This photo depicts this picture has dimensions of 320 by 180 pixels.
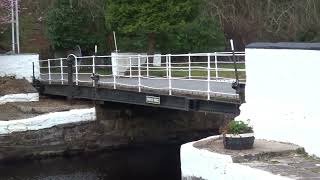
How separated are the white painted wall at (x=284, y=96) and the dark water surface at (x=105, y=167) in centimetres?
674

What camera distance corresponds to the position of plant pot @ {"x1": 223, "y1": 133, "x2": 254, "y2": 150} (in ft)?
37.1

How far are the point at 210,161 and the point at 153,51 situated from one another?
777 inches

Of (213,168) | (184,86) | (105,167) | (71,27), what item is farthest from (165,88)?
(71,27)

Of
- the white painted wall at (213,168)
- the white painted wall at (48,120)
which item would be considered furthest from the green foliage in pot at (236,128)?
the white painted wall at (48,120)

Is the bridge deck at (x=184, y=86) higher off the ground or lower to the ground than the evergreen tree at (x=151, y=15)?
lower

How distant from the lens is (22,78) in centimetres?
2731

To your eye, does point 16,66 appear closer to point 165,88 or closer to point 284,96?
point 165,88

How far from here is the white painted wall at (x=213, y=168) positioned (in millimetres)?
9959

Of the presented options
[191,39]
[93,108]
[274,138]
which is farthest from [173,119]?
[274,138]

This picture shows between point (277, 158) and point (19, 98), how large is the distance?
15.7 meters

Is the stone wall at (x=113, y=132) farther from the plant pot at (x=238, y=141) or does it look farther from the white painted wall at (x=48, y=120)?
the plant pot at (x=238, y=141)

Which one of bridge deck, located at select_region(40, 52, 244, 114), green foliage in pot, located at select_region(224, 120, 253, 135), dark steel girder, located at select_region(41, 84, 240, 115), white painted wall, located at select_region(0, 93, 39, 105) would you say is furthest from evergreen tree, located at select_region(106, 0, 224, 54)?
green foliage in pot, located at select_region(224, 120, 253, 135)

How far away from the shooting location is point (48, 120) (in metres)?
22.1

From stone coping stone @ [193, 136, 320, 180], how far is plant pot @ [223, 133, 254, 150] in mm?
119
